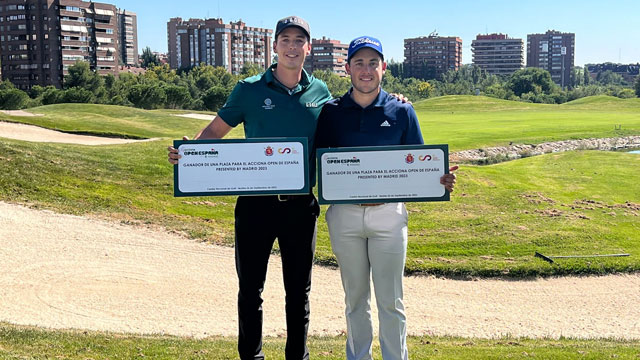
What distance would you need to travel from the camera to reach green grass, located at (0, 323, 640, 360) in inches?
262

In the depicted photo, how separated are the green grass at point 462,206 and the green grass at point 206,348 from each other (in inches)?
221

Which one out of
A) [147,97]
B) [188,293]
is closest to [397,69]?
[147,97]

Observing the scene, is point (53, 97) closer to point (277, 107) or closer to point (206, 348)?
point (206, 348)

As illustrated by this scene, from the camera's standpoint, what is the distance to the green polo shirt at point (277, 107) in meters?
5.54

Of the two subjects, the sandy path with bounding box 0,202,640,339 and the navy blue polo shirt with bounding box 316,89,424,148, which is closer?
the navy blue polo shirt with bounding box 316,89,424,148

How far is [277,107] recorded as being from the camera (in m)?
5.54

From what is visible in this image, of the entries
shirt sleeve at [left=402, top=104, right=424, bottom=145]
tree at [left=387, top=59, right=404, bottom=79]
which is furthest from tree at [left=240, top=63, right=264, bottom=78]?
shirt sleeve at [left=402, top=104, right=424, bottom=145]

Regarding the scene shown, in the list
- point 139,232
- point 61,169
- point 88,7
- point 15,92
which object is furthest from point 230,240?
point 88,7

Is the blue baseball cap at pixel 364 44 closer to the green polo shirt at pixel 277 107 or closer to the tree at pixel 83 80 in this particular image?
the green polo shirt at pixel 277 107

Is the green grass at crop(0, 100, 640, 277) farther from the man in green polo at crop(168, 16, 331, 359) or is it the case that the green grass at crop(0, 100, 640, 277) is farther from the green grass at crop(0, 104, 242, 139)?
the man in green polo at crop(168, 16, 331, 359)

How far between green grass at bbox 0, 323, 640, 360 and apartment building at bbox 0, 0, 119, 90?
110m

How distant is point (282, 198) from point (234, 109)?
910 millimetres

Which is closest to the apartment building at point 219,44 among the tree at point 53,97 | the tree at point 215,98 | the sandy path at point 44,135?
the tree at point 215,98

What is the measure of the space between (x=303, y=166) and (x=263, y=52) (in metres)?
181
